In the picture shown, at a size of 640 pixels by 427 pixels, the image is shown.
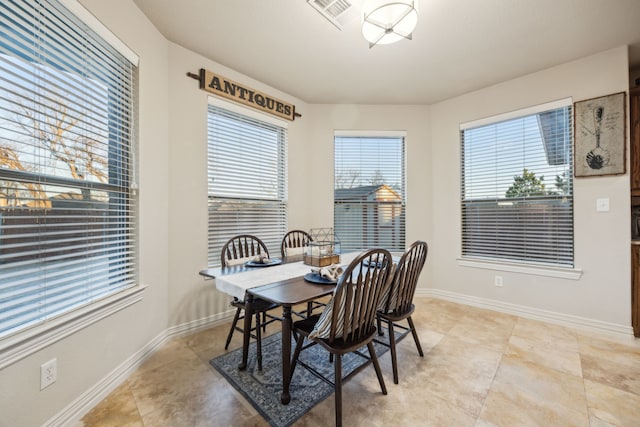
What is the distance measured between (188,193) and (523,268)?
12.5 feet

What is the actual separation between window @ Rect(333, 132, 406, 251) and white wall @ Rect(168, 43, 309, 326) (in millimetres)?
1864

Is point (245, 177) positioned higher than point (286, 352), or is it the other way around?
point (245, 177)

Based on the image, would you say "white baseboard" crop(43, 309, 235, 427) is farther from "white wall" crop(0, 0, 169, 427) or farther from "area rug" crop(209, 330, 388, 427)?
"area rug" crop(209, 330, 388, 427)

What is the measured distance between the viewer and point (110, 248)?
1.84 meters

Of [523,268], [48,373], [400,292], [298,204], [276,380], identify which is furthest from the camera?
[298,204]

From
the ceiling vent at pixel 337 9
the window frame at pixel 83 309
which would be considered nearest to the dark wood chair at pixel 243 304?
the window frame at pixel 83 309

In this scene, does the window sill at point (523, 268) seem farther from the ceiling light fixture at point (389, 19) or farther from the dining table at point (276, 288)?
the ceiling light fixture at point (389, 19)

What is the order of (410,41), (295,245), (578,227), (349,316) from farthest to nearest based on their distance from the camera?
(295,245), (578,227), (410,41), (349,316)

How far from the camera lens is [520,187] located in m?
3.11

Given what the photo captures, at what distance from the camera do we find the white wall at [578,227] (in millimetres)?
2502

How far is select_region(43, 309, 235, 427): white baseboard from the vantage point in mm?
1439

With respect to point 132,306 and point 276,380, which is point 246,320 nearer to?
point 276,380

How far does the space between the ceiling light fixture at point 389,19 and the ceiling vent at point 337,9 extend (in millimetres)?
257

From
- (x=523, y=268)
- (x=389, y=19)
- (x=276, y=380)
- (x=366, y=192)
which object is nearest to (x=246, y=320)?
(x=276, y=380)
